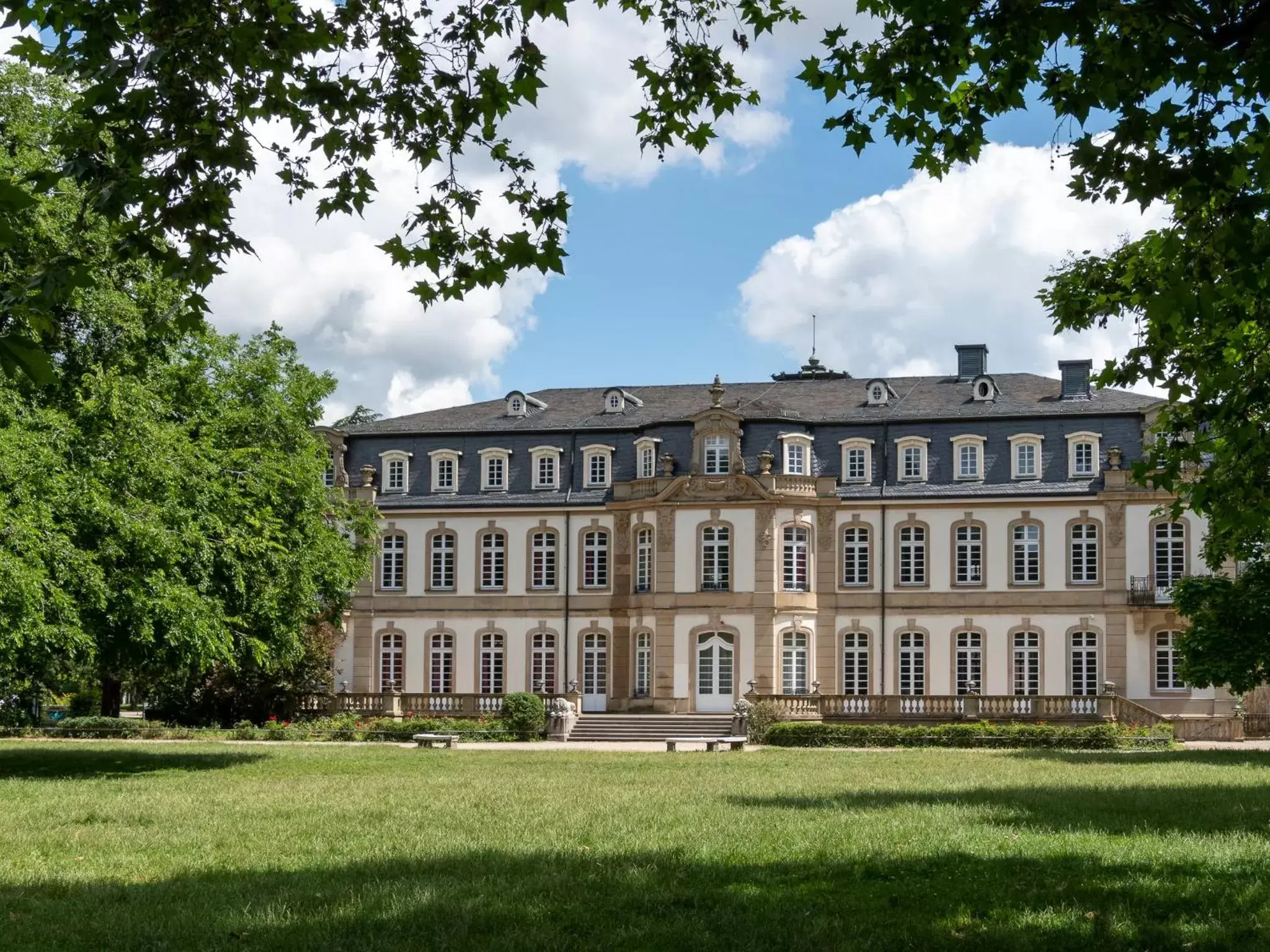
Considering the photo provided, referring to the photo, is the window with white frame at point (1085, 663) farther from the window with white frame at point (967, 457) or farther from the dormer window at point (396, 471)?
the dormer window at point (396, 471)

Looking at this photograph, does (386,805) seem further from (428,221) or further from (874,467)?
(874,467)

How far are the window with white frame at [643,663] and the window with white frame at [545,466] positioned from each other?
5756mm

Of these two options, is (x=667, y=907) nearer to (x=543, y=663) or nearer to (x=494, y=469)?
(x=543, y=663)

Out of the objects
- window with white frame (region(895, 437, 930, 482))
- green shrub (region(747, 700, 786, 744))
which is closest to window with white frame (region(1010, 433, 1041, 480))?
window with white frame (region(895, 437, 930, 482))

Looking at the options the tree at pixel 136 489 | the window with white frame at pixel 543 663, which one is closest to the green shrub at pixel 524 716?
the window with white frame at pixel 543 663

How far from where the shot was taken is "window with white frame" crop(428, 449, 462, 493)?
52.1 meters

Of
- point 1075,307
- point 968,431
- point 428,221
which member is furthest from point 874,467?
point 428,221

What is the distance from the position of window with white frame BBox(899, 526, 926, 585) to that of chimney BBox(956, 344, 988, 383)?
18.8 feet

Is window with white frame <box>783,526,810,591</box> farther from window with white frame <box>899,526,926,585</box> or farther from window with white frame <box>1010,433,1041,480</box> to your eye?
window with white frame <box>1010,433,1041,480</box>

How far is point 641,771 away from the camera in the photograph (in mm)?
26812

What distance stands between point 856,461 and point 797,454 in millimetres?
1827

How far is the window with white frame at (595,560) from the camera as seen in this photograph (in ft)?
166

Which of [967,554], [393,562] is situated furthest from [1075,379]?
[393,562]

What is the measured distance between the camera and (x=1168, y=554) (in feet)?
153
